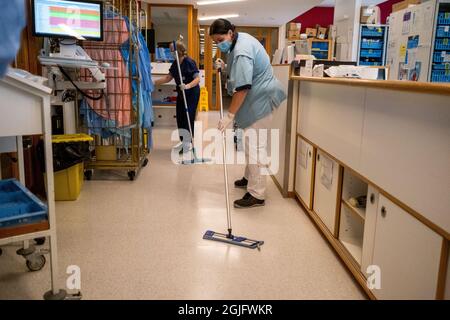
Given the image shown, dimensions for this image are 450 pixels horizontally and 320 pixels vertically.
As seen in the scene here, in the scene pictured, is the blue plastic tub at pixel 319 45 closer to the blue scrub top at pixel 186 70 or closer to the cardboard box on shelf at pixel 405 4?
the cardboard box on shelf at pixel 405 4

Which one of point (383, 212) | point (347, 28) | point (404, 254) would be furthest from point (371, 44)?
point (404, 254)

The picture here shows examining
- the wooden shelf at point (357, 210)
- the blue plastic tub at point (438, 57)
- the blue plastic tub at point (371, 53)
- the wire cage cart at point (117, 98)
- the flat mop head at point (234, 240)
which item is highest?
the blue plastic tub at point (371, 53)

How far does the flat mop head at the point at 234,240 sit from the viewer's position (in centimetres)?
250

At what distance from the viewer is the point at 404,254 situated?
1.56 metres

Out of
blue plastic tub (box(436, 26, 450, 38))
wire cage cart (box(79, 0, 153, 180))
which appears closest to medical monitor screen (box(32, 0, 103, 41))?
wire cage cart (box(79, 0, 153, 180))

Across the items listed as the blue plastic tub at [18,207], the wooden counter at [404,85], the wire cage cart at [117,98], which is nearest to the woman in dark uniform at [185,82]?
the wire cage cart at [117,98]

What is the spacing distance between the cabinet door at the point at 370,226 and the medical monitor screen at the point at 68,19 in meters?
2.66

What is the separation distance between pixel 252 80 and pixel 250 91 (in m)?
0.09

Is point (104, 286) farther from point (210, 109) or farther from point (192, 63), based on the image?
point (210, 109)

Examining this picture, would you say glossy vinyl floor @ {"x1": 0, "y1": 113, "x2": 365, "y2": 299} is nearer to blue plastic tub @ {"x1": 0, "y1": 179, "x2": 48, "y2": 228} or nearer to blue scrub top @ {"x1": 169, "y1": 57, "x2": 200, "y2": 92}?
blue plastic tub @ {"x1": 0, "y1": 179, "x2": 48, "y2": 228}

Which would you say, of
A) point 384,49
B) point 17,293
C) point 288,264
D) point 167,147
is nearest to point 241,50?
point 288,264

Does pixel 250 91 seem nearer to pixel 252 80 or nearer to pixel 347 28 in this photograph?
pixel 252 80

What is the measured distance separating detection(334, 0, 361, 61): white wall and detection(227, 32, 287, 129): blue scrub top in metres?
5.64

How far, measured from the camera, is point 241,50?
292 centimetres
